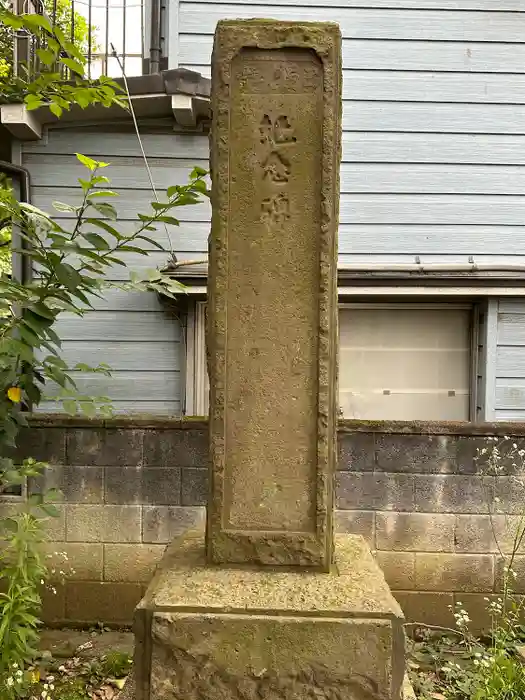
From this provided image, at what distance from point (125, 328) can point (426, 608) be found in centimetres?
321

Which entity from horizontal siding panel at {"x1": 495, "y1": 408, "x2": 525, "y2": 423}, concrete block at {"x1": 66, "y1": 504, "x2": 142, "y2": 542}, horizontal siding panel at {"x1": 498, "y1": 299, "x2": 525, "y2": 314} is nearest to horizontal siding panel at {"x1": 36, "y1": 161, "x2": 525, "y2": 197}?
horizontal siding panel at {"x1": 498, "y1": 299, "x2": 525, "y2": 314}

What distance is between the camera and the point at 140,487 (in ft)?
13.1

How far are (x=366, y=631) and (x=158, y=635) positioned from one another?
67 cm

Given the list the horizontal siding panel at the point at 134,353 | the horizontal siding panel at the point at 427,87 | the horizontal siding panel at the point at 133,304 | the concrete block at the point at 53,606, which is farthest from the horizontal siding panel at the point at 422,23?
the concrete block at the point at 53,606

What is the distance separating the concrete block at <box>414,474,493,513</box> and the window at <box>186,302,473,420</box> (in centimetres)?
117

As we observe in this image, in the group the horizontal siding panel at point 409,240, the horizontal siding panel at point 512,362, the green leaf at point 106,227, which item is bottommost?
the horizontal siding panel at point 512,362

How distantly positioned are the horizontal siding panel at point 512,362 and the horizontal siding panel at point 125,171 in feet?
10.1

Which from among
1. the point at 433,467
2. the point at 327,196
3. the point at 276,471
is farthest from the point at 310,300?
the point at 433,467

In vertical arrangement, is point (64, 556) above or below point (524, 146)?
below

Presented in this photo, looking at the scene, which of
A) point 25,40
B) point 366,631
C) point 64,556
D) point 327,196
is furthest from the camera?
point 25,40

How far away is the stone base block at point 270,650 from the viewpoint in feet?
6.03

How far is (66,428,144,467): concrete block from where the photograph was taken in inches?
157

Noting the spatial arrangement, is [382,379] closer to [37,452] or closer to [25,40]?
[37,452]

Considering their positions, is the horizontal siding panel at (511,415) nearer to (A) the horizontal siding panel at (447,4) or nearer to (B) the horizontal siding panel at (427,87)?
(B) the horizontal siding panel at (427,87)
